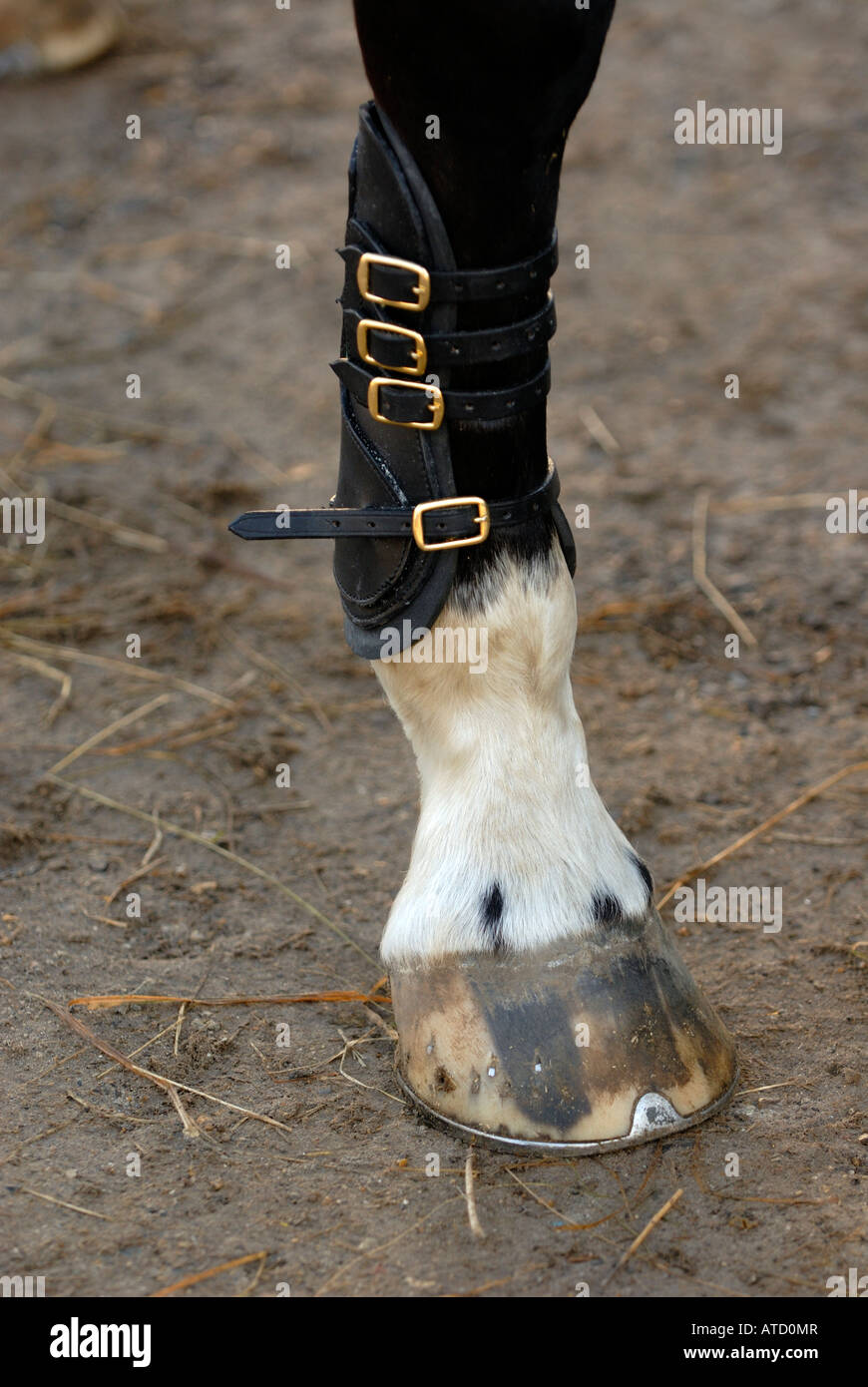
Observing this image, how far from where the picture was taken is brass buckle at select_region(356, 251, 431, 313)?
1556 mm

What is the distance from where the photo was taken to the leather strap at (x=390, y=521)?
63.6 inches

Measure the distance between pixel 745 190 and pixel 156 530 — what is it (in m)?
2.50

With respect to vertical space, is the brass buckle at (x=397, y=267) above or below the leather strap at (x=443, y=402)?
above

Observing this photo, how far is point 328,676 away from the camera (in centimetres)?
285

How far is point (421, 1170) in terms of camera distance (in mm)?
1662

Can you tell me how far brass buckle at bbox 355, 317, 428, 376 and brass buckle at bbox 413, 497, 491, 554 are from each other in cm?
14

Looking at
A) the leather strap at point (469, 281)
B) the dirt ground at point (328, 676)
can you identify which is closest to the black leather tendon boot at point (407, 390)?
the leather strap at point (469, 281)

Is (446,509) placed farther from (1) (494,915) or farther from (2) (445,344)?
(1) (494,915)

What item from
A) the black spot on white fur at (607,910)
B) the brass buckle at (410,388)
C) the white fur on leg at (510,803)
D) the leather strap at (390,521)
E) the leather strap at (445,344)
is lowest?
the black spot on white fur at (607,910)

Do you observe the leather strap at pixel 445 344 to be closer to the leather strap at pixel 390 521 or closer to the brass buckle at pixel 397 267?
the brass buckle at pixel 397 267

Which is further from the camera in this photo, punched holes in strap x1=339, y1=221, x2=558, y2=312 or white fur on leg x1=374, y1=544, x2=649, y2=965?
white fur on leg x1=374, y1=544, x2=649, y2=965

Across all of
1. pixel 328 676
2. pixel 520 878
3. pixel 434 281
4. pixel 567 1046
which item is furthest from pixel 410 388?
pixel 328 676

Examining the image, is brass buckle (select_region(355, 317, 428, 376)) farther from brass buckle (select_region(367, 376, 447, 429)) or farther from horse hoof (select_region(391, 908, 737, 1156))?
horse hoof (select_region(391, 908, 737, 1156))

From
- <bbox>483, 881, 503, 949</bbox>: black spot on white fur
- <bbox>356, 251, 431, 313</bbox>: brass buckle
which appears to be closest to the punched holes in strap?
<bbox>356, 251, 431, 313</bbox>: brass buckle
